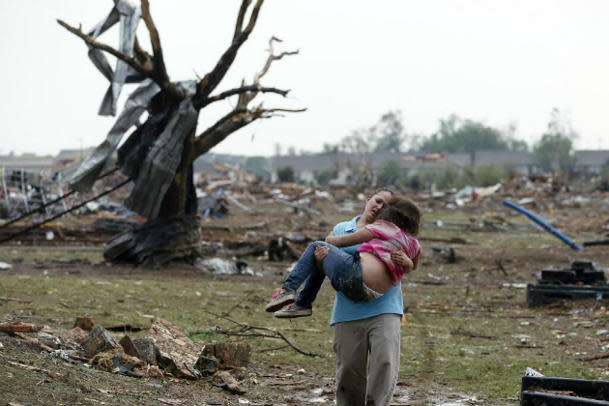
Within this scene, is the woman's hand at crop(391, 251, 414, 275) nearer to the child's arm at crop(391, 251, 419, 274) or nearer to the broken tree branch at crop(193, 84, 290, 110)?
the child's arm at crop(391, 251, 419, 274)

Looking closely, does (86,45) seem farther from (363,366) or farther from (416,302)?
(363,366)

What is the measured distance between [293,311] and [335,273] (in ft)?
1.47

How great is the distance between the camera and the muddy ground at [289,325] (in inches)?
241

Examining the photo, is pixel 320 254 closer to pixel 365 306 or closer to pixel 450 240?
pixel 365 306

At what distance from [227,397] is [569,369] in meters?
3.55

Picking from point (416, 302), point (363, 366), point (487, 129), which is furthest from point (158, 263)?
point (487, 129)

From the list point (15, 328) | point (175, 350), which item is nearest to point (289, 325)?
point (175, 350)

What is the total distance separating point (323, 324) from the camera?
10.9m

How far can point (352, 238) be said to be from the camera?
4.86m

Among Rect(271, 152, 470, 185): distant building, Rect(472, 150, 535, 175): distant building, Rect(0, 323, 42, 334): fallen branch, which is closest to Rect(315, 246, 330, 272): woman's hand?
Rect(0, 323, 42, 334): fallen branch

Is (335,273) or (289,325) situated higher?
(335,273)

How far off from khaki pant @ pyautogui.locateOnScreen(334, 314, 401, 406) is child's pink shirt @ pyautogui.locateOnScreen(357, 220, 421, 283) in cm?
31

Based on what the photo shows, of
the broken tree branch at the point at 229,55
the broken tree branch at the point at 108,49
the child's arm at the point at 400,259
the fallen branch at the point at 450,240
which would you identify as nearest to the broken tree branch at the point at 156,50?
the broken tree branch at the point at 108,49

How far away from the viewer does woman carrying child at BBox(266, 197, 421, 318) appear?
473 cm
